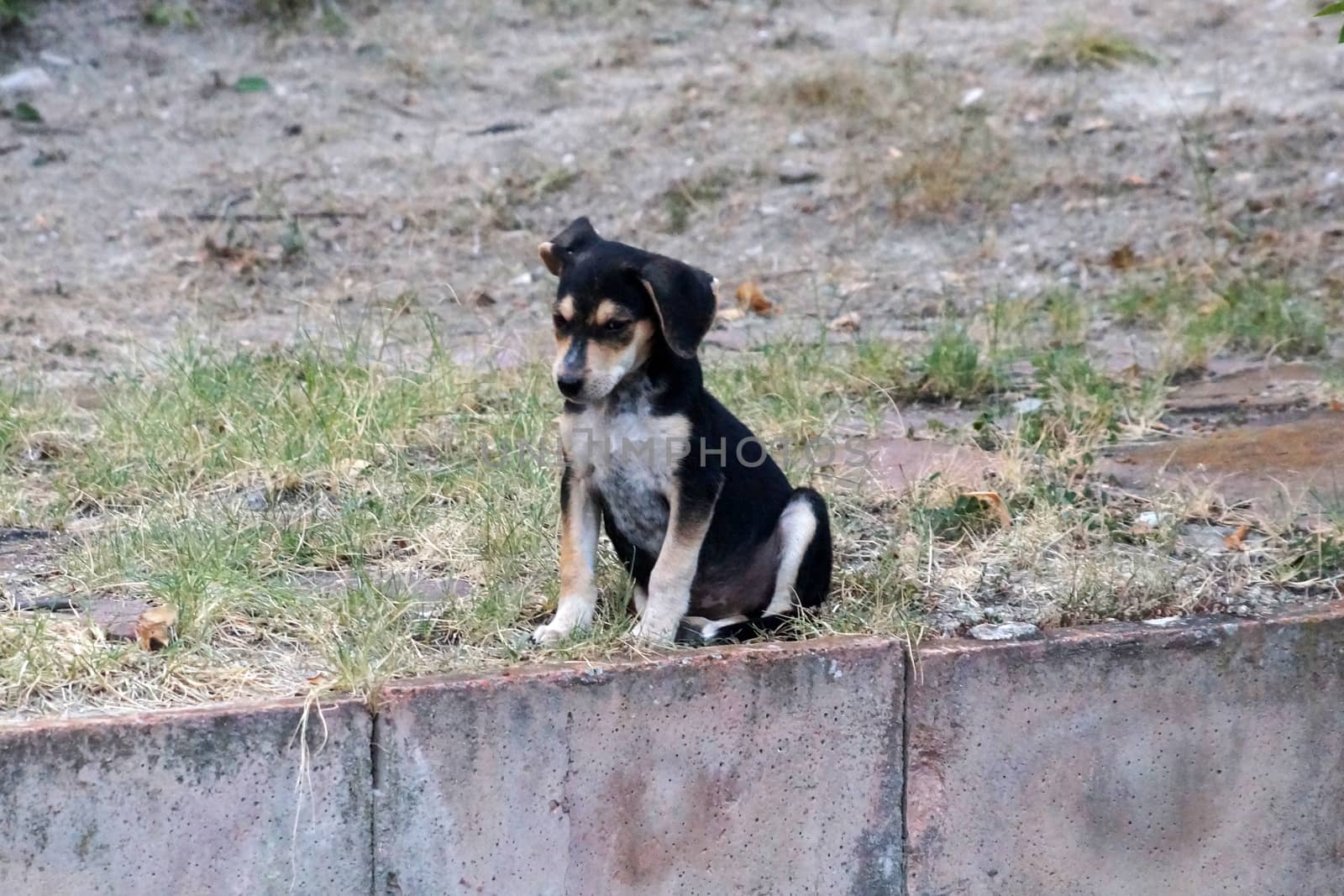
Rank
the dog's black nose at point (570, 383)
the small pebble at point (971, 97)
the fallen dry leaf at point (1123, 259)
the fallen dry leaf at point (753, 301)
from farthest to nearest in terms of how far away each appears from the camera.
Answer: the small pebble at point (971, 97)
the fallen dry leaf at point (1123, 259)
the fallen dry leaf at point (753, 301)
the dog's black nose at point (570, 383)

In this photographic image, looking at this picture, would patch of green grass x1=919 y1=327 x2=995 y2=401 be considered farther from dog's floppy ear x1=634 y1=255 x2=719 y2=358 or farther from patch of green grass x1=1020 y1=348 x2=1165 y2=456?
dog's floppy ear x1=634 y1=255 x2=719 y2=358

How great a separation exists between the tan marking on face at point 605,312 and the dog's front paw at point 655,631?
2.43 ft

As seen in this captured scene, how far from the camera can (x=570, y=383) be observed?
143 inches

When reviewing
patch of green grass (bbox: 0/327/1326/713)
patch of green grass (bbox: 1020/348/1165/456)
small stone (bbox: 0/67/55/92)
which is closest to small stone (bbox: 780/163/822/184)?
patch of green grass (bbox: 0/327/1326/713)

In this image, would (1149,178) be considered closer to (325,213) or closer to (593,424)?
(325,213)

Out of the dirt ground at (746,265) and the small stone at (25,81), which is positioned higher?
the small stone at (25,81)

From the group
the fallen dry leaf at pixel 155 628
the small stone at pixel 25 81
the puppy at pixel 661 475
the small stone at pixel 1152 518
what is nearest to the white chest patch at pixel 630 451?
the puppy at pixel 661 475

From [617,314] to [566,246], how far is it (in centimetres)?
→ 33

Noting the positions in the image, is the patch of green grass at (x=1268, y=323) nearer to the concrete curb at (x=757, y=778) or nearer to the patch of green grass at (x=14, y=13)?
the concrete curb at (x=757, y=778)

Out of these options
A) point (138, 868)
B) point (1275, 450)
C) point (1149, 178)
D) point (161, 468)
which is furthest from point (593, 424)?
point (1149, 178)

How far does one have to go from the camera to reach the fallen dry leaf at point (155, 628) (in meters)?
3.86

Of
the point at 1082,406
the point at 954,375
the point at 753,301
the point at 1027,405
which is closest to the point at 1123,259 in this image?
the point at 753,301

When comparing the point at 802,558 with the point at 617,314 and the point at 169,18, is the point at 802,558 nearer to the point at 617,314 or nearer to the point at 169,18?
the point at 617,314

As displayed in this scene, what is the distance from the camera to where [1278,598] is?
4.36 metres
